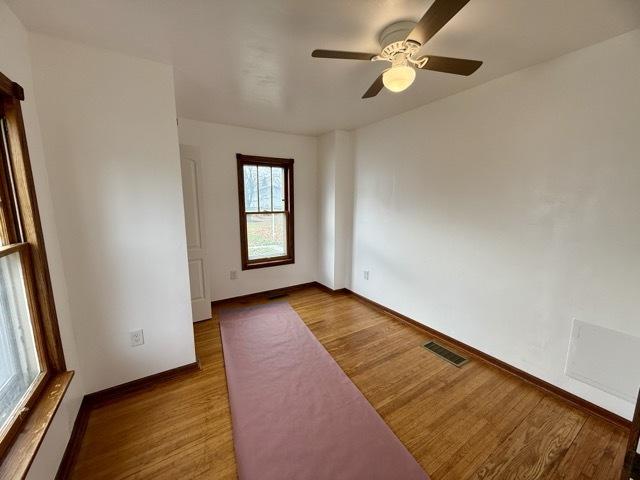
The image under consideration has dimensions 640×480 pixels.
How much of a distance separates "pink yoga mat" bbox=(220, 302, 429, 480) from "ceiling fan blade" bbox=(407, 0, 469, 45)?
218cm

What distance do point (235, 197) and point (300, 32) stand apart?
2.38 meters

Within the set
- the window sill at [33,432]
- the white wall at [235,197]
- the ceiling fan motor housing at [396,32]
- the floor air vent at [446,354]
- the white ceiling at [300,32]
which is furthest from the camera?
the white wall at [235,197]

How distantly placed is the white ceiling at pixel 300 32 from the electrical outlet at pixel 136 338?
1.97 meters

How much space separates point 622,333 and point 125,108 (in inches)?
141

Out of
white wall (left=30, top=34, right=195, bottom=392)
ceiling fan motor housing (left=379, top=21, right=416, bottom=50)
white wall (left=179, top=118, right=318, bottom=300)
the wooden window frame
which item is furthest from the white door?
ceiling fan motor housing (left=379, top=21, right=416, bottom=50)

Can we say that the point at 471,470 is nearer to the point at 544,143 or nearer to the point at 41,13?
the point at 544,143

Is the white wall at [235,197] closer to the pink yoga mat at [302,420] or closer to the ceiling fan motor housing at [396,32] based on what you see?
the pink yoga mat at [302,420]

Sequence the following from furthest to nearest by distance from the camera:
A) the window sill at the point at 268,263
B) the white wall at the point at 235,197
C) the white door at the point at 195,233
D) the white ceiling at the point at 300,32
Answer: the window sill at the point at 268,263
the white wall at the point at 235,197
the white door at the point at 195,233
the white ceiling at the point at 300,32

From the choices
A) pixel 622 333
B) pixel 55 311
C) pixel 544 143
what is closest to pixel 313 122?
pixel 544 143

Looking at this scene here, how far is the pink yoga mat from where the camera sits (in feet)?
4.60

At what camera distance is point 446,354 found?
244 cm

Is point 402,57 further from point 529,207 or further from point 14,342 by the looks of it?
point 14,342

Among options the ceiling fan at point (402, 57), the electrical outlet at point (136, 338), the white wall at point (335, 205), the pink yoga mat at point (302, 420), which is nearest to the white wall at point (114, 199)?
the electrical outlet at point (136, 338)

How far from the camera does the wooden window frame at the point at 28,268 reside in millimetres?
1133
